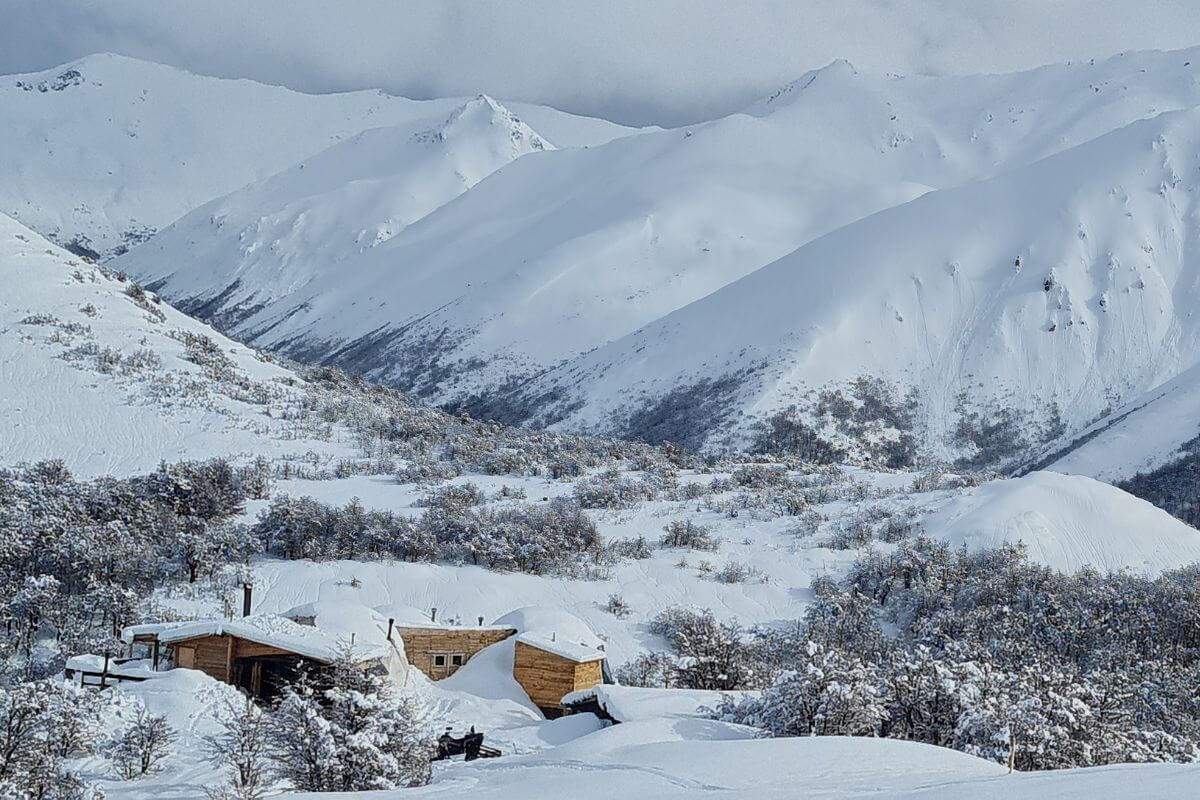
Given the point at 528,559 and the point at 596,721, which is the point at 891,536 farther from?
the point at 596,721

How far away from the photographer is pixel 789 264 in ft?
334

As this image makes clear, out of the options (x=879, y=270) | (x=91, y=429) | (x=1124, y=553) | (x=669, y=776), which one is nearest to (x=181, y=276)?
(x=879, y=270)

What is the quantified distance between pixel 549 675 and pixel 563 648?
0.95 meters

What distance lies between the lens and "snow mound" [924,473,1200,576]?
42406 millimetres

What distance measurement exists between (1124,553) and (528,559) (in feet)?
85.8

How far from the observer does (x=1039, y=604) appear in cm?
3441

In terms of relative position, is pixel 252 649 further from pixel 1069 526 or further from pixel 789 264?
pixel 789 264

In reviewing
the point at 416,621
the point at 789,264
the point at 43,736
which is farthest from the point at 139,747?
the point at 789,264

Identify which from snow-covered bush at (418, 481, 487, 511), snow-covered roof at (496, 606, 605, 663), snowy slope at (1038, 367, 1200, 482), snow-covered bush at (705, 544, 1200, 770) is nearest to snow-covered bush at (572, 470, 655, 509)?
snow-covered bush at (418, 481, 487, 511)

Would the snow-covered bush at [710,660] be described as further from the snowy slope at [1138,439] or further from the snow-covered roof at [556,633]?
the snowy slope at [1138,439]

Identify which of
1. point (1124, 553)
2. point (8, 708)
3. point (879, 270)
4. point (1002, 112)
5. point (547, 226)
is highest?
point (1002, 112)

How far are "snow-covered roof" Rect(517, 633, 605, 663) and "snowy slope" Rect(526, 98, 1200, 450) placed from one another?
176ft

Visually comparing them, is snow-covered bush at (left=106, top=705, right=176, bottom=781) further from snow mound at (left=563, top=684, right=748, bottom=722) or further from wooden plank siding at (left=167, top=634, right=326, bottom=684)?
snow mound at (left=563, top=684, right=748, bottom=722)

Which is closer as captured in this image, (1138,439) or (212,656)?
(212,656)
